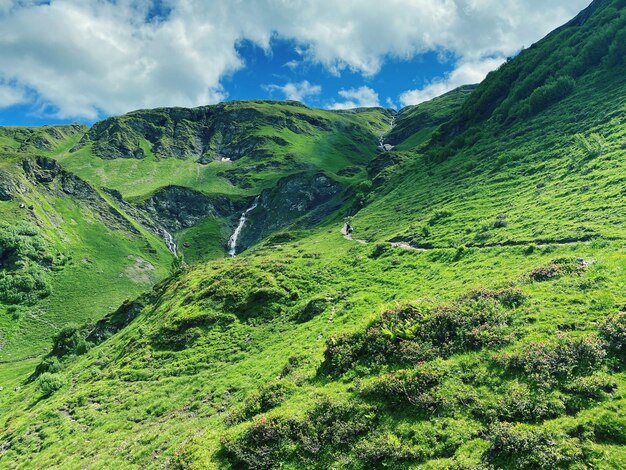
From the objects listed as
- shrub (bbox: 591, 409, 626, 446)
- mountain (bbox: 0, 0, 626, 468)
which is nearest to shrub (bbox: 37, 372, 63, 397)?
mountain (bbox: 0, 0, 626, 468)

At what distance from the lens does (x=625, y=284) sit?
2225cm

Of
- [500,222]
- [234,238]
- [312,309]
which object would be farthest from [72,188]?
[500,222]

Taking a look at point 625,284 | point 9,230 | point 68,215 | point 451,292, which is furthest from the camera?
point 68,215

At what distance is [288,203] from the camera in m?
174

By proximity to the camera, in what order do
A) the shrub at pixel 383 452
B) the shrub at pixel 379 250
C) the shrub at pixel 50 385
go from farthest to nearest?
the shrub at pixel 379 250, the shrub at pixel 50 385, the shrub at pixel 383 452

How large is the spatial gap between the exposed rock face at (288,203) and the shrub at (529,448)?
14701 cm

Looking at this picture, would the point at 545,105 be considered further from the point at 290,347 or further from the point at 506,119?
the point at 290,347

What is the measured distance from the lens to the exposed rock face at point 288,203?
168 meters

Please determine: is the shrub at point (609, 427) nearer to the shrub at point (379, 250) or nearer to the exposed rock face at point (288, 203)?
the shrub at point (379, 250)

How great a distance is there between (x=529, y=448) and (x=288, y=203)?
534 ft

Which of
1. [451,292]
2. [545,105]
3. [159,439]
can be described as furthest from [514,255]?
[545,105]

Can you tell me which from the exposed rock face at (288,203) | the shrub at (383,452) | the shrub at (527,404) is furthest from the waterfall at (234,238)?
the shrub at (527,404)

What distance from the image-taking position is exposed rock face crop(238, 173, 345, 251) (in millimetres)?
168250

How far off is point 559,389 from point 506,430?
3.58 m
